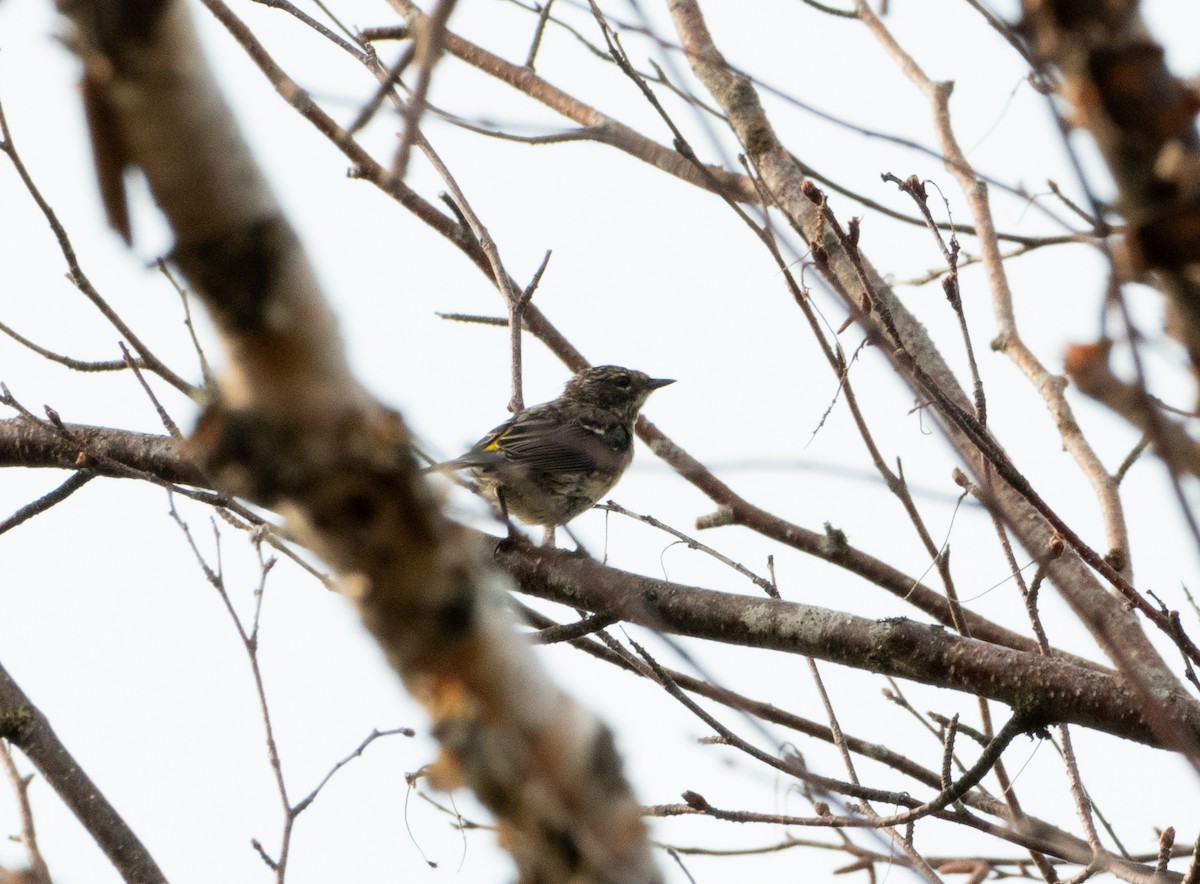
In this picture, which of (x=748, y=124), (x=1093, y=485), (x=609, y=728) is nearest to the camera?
(x=609, y=728)

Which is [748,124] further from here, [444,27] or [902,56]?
[444,27]

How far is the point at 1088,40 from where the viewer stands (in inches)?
44.9

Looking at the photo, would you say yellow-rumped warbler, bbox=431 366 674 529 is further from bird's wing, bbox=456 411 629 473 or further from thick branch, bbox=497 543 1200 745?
thick branch, bbox=497 543 1200 745

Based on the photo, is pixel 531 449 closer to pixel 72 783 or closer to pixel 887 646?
pixel 72 783

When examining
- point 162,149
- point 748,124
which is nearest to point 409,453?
point 162,149

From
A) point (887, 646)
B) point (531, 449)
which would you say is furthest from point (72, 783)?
point (531, 449)

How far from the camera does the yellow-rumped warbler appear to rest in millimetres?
7746

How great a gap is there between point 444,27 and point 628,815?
97 centimetres

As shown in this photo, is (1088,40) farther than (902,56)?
No

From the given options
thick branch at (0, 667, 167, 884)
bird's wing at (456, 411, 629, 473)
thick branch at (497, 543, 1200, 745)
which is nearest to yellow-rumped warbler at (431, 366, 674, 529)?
bird's wing at (456, 411, 629, 473)

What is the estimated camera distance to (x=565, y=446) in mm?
8578

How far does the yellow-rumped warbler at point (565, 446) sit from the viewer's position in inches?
305

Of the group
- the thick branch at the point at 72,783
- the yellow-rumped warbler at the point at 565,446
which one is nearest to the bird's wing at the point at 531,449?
the yellow-rumped warbler at the point at 565,446

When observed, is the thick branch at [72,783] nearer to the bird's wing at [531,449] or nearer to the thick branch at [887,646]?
the thick branch at [887,646]
